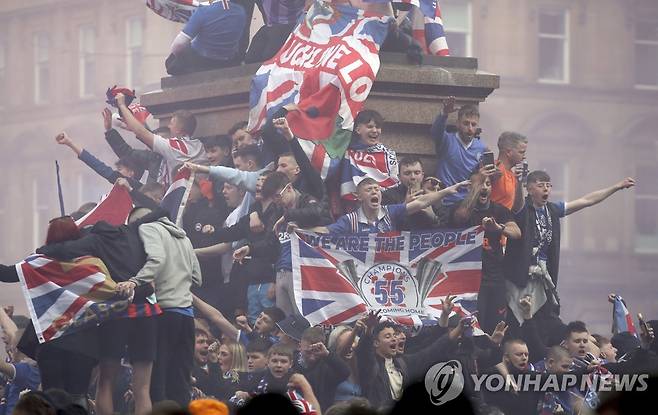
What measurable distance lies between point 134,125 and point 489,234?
2.95 meters

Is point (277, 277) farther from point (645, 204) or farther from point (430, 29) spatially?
point (645, 204)

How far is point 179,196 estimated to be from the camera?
15898mm

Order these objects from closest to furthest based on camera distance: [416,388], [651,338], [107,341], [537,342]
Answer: [416,388], [107,341], [651,338], [537,342]

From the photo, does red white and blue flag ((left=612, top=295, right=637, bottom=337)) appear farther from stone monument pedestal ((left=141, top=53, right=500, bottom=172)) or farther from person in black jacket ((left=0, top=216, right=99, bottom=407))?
person in black jacket ((left=0, top=216, right=99, bottom=407))

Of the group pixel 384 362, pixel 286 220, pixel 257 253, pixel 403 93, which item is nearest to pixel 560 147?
pixel 403 93

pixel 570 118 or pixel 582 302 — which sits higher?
pixel 570 118

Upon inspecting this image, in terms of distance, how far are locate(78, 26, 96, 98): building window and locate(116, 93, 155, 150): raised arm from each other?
133 ft

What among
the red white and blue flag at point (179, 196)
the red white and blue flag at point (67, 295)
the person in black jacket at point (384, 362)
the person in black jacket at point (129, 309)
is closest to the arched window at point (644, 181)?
the red white and blue flag at point (179, 196)

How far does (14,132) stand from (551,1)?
14.7 m

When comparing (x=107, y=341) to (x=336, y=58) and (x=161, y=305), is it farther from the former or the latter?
(x=336, y=58)

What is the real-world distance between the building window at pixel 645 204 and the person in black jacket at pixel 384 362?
43249mm

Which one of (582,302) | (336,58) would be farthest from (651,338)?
(582,302)

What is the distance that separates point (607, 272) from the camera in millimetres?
56656

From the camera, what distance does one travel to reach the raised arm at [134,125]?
16266 millimetres
